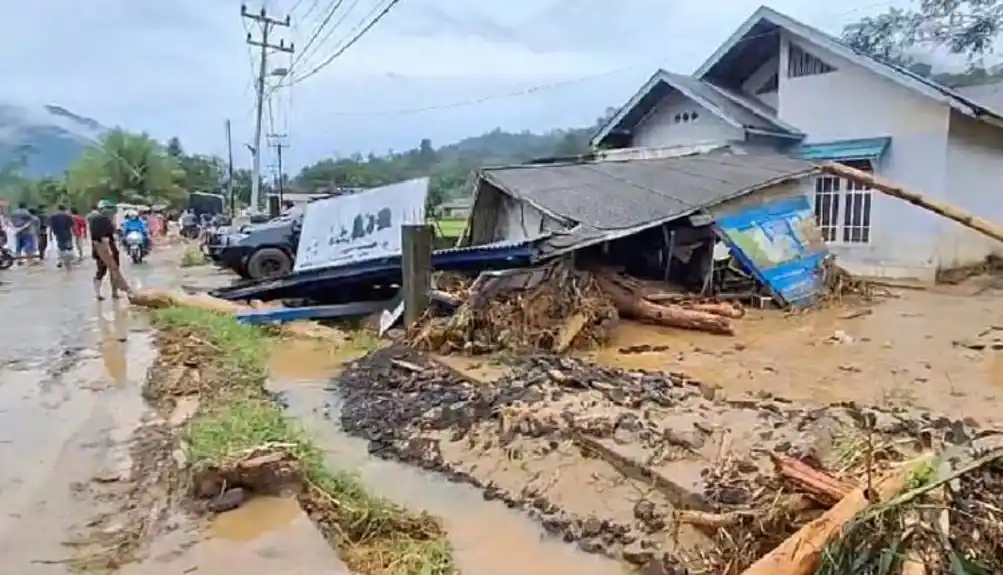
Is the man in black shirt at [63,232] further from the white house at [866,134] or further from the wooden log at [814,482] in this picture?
the wooden log at [814,482]

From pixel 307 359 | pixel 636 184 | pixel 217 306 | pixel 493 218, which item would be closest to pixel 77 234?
pixel 217 306

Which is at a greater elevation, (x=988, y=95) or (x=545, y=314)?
(x=988, y=95)

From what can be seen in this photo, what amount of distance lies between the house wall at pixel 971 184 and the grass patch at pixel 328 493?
1224cm

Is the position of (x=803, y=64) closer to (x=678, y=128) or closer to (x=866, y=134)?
(x=866, y=134)

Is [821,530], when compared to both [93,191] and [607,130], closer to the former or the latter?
[607,130]

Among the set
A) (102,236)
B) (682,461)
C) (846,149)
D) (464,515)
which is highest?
(846,149)

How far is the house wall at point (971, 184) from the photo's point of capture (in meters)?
14.0

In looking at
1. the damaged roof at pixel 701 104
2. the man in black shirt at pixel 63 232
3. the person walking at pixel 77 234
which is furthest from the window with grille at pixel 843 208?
the person walking at pixel 77 234

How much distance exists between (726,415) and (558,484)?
1.63 metres

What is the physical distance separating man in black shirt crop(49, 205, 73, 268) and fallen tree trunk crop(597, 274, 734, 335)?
555 inches

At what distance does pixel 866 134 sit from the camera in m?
14.7

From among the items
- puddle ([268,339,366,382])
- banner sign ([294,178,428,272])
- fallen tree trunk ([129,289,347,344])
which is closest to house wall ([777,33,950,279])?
banner sign ([294,178,428,272])

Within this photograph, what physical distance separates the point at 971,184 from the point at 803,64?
12.5 feet

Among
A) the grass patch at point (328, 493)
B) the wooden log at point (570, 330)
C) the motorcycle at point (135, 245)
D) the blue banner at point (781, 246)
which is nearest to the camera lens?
the grass patch at point (328, 493)
